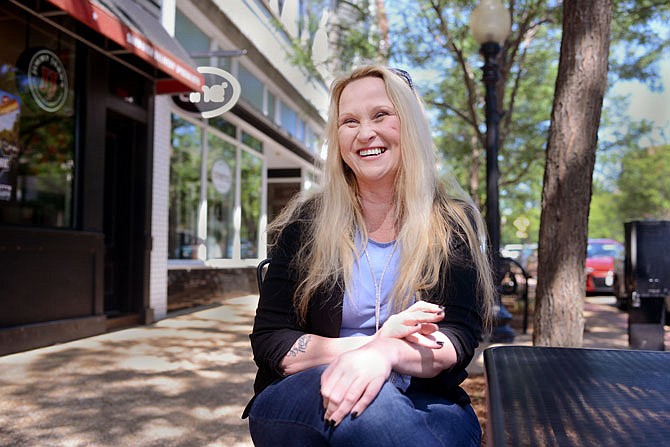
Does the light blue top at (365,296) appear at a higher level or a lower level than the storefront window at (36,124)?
lower

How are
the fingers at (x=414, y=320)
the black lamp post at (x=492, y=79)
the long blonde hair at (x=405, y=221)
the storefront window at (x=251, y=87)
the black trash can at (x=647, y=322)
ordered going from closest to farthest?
the fingers at (x=414, y=320) → the long blonde hair at (x=405, y=221) → the black trash can at (x=647, y=322) → the black lamp post at (x=492, y=79) → the storefront window at (x=251, y=87)

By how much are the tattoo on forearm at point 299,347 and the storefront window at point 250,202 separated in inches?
413

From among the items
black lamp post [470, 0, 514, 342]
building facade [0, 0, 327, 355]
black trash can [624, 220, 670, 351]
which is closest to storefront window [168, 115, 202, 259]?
building facade [0, 0, 327, 355]

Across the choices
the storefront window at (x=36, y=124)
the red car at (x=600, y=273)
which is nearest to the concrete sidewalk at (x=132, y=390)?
the storefront window at (x=36, y=124)

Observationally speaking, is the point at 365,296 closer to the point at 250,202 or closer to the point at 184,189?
the point at 184,189

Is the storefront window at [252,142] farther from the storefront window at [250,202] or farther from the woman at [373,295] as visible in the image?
the woman at [373,295]

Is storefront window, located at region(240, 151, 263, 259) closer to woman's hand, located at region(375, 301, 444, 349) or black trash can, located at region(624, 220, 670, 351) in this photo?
black trash can, located at region(624, 220, 670, 351)

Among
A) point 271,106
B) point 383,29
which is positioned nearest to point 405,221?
point 383,29

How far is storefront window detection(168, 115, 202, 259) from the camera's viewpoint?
→ 9070 millimetres

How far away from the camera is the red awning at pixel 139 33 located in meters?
5.10

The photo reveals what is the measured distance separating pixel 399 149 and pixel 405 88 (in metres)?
0.19

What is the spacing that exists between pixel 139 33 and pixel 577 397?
224 inches

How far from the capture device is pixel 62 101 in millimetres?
6559

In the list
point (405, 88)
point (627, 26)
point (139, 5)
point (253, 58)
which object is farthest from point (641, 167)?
point (405, 88)
